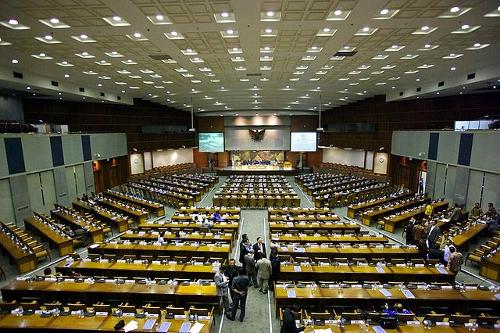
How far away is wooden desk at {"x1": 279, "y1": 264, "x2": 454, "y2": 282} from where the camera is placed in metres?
8.23

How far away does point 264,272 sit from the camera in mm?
8492

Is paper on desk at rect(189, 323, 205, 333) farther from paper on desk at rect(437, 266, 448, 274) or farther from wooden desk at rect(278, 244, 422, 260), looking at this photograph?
paper on desk at rect(437, 266, 448, 274)

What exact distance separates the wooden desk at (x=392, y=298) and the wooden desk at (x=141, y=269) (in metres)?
2.63

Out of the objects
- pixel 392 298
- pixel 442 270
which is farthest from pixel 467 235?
pixel 392 298

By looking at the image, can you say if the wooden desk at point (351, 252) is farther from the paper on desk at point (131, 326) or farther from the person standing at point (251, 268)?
the paper on desk at point (131, 326)

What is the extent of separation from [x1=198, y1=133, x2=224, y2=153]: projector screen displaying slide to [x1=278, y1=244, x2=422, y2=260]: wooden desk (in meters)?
27.3

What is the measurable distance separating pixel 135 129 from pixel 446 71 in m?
26.0

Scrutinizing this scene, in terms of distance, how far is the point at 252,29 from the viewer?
8562 millimetres

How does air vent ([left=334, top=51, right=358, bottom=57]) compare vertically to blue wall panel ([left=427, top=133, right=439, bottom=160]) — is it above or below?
above

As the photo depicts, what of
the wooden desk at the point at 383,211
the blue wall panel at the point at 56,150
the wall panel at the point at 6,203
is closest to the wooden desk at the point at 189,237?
the wall panel at the point at 6,203

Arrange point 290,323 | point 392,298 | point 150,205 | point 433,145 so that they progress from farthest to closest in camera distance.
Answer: point 433,145 → point 150,205 → point 392,298 → point 290,323

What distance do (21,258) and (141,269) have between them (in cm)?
546

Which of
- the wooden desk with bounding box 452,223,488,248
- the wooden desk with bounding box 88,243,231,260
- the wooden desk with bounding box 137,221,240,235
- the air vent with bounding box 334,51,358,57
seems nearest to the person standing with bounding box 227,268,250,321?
the wooden desk with bounding box 88,243,231,260

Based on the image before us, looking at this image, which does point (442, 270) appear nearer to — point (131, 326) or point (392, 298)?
point (392, 298)
